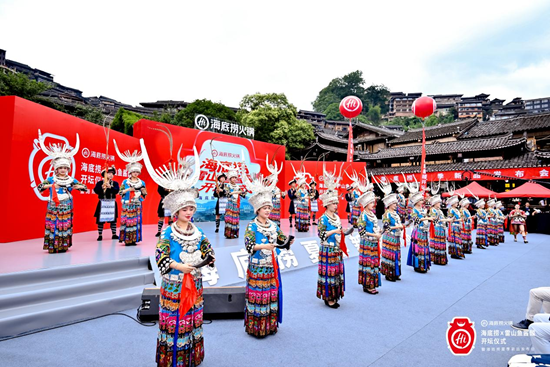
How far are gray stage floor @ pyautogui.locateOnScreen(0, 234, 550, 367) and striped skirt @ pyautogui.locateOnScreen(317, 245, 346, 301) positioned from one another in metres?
0.21

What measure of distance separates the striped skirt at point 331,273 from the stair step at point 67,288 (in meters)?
2.63

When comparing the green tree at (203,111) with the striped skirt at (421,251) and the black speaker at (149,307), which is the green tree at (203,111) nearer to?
the striped skirt at (421,251)

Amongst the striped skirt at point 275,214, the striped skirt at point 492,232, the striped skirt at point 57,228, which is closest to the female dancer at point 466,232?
the striped skirt at point 492,232

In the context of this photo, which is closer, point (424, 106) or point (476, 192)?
point (424, 106)

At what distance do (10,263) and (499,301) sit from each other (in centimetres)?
707

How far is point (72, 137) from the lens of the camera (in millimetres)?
6578

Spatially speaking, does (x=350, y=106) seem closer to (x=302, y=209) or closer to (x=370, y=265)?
(x=302, y=209)

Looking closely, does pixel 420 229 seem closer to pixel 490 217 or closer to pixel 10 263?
pixel 490 217

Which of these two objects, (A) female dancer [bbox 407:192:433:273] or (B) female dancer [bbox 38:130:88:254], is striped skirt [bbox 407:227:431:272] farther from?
(B) female dancer [bbox 38:130:88:254]

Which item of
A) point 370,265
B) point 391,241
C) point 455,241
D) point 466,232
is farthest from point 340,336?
point 466,232

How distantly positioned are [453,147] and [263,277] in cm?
1992

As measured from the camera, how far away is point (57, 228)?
15.6 feet

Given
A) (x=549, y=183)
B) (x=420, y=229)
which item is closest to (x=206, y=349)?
(x=420, y=229)

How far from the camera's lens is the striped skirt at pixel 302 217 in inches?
360
